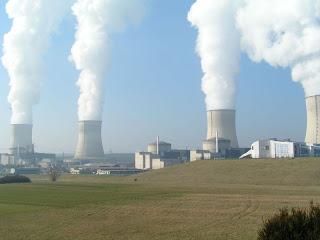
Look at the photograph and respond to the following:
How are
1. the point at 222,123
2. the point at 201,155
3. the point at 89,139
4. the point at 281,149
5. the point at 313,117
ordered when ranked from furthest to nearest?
the point at 201,155 → the point at 89,139 → the point at 281,149 → the point at 222,123 → the point at 313,117

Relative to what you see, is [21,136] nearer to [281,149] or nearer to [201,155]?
[201,155]

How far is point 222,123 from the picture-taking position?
80.0m

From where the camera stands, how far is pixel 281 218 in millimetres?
9570

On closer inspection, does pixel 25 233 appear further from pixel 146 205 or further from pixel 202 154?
pixel 202 154

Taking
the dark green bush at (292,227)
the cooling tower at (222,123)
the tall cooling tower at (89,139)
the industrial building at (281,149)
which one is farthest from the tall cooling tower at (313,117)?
the dark green bush at (292,227)

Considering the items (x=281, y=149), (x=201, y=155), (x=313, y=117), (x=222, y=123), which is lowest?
(x=201, y=155)

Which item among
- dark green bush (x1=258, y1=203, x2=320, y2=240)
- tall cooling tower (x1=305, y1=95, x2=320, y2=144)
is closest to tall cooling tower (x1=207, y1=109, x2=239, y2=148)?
tall cooling tower (x1=305, y1=95, x2=320, y2=144)

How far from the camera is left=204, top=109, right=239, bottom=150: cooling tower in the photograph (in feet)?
261

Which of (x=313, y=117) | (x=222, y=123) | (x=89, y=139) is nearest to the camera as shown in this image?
(x=313, y=117)

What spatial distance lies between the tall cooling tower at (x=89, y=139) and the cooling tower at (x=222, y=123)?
26.3 m

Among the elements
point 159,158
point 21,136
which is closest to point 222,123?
point 159,158

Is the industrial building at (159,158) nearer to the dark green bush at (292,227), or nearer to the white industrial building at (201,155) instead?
the white industrial building at (201,155)

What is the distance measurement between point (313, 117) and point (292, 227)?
6172cm

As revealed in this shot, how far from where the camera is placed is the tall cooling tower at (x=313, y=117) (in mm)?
67750
